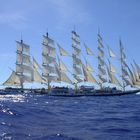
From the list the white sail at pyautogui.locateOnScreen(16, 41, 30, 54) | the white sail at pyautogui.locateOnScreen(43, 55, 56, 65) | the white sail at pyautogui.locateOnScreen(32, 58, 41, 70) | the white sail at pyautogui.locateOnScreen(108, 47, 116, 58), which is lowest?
the white sail at pyautogui.locateOnScreen(32, 58, 41, 70)

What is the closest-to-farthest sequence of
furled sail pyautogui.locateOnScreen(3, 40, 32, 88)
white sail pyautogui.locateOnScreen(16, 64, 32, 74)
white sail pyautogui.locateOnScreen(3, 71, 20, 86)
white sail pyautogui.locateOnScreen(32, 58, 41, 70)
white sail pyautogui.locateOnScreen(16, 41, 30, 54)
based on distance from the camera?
white sail pyautogui.locateOnScreen(3, 71, 20, 86) < white sail pyautogui.locateOnScreen(32, 58, 41, 70) < furled sail pyautogui.locateOnScreen(3, 40, 32, 88) < white sail pyautogui.locateOnScreen(16, 64, 32, 74) < white sail pyautogui.locateOnScreen(16, 41, 30, 54)

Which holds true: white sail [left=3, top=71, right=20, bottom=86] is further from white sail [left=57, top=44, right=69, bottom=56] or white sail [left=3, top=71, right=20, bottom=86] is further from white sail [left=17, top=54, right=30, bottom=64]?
white sail [left=57, top=44, right=69, bottom=56]

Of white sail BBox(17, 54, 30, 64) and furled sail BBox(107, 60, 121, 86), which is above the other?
white sail BBox(17, 54, 30, 64)

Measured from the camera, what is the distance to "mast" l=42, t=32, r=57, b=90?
430 feet

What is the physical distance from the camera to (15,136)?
52.8ft

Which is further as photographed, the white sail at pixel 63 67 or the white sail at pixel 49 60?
the white sail at pixel 49 60

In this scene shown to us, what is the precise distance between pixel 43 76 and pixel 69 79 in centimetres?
1129

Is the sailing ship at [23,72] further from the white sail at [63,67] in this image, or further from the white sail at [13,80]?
the white sail at [63,67]

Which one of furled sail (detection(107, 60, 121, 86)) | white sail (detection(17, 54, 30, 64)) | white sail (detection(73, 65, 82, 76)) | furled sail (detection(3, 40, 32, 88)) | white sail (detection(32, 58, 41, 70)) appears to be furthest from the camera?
white sail (detection(17, 54, 30, 64))

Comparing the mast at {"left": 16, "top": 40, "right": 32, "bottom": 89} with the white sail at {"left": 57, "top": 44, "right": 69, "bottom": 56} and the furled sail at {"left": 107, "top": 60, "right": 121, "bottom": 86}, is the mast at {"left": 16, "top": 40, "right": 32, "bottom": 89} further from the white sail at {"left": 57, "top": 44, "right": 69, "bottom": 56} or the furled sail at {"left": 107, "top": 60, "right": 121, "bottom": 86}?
the furled sail at {"left": 107, "top": 60, "right": 121, "bottom": 86}

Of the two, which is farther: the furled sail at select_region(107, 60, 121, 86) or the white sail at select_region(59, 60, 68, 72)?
the furled sail at select_region(107, 60, 121, 86)

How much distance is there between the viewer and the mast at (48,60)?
13101 cm

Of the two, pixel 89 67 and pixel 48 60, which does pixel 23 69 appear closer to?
pixel 48 60

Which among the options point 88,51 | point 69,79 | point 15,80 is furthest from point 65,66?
point 15,80
